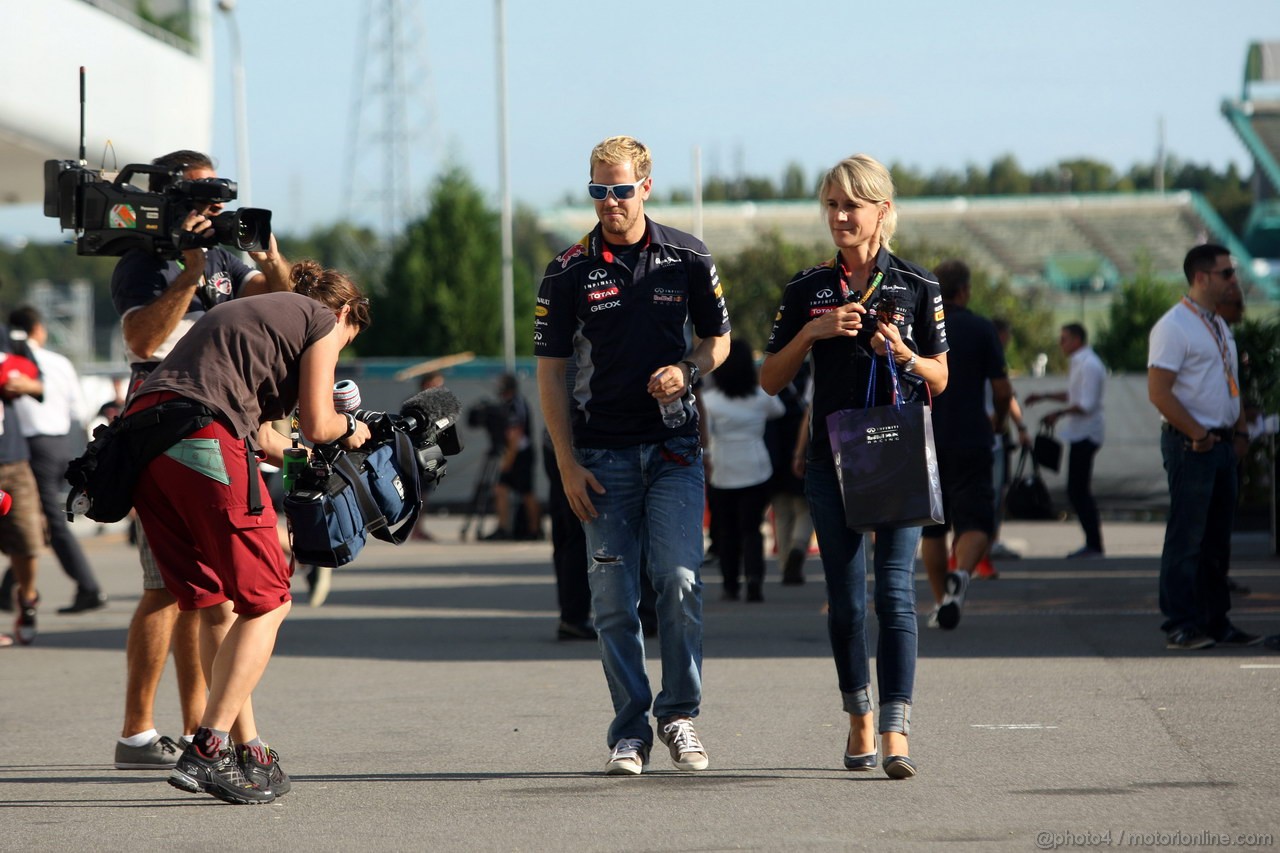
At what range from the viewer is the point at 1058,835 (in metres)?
Result: 4.51

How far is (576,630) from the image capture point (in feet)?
31.3

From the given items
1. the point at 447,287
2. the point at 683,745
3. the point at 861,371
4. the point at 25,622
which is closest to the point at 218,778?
the point at 683,745

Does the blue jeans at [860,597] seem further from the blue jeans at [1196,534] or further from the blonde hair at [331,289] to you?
the blue jeans at [1196,534]

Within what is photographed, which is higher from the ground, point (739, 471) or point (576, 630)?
point (739, 471)

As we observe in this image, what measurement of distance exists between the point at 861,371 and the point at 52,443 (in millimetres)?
7668

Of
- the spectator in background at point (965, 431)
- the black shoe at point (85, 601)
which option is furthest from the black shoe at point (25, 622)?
the spectator in background at point (965, 431)

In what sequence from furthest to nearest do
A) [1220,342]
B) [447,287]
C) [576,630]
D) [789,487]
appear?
[447,287] < [789,487] < [576,630] < [1220,342]

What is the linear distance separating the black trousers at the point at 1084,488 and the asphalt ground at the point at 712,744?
3.54 metres

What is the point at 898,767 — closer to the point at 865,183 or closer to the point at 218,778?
the point at 865,183

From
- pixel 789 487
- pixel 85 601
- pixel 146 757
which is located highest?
pixel 789 487

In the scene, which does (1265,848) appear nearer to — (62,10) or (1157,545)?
(1157,545)

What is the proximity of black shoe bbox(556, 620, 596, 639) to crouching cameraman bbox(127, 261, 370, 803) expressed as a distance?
13.8ft

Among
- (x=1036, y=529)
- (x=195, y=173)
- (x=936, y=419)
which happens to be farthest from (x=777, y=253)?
(x=195, y=173)

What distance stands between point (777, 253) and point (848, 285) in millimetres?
55489
